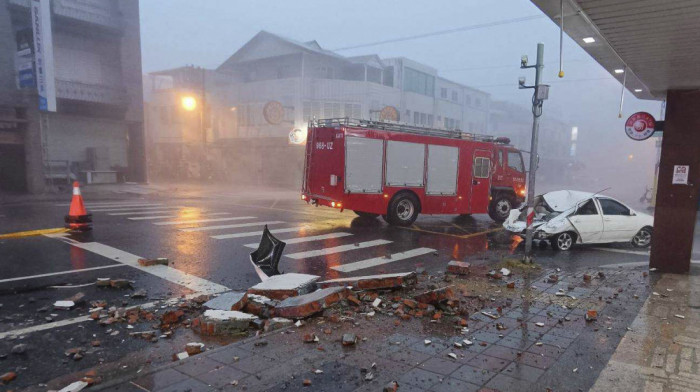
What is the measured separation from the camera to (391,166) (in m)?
13.1

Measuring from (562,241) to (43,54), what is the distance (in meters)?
23.2

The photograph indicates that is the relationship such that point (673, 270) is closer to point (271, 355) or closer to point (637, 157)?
point (271, 355)

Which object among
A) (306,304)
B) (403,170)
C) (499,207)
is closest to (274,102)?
(403,170)

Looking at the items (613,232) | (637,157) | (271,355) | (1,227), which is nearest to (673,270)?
(613,232)

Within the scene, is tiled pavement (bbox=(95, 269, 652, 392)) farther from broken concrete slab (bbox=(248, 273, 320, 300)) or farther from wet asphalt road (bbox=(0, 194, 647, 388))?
wet asphalt road (bbox=(0, 194, 647, 388))

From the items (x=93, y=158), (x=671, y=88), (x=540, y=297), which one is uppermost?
(x=671, y=88)

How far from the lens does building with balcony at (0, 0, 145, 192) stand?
64.5ft

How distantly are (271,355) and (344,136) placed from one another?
29.1ft

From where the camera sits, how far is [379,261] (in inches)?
343

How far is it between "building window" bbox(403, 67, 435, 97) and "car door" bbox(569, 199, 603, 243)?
1153 inches

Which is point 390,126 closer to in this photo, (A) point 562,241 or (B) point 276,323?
(A) point 562,241

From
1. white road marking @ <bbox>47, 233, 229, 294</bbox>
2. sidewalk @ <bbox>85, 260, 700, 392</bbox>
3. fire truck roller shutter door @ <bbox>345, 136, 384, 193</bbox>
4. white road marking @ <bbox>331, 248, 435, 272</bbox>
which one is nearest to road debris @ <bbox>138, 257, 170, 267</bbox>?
white road marking @ <bbox>47, 233, 229, 294</bbox>

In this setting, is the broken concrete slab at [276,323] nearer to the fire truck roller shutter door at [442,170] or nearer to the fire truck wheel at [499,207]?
the fire truck roller shutter door at [442,170]

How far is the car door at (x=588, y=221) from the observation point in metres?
10.5
